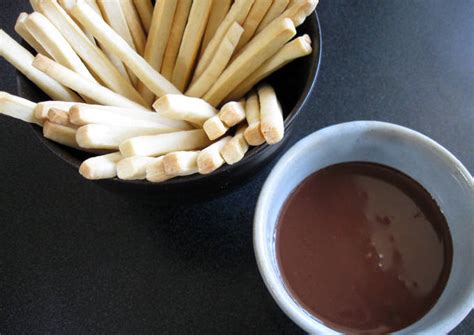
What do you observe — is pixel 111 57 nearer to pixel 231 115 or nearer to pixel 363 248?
pixel 231 115

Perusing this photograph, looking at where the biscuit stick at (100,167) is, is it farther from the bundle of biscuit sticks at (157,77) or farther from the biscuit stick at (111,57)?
the biscuit stick at (111,57)

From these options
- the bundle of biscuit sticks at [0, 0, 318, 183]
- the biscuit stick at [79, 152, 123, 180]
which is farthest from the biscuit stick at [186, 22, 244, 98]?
the biscuit stick at [79, 152, 123, 180]

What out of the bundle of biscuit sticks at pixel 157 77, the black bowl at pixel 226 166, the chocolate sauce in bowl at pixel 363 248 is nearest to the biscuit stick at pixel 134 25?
the bundle of biscuit sticks at pixel 157 77

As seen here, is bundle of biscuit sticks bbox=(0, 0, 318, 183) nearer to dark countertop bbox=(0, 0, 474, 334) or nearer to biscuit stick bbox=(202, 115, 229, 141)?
biscuit stick bbox=(202, 115, 229, 141)

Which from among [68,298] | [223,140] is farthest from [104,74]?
[68,298]

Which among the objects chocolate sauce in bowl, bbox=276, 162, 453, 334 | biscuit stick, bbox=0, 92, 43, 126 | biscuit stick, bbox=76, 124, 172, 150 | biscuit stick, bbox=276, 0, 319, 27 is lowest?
chocolate sauce in bowl, bbox=276, 162, 453, 334

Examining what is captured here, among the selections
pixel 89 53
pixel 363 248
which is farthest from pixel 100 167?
pixel 363 248
